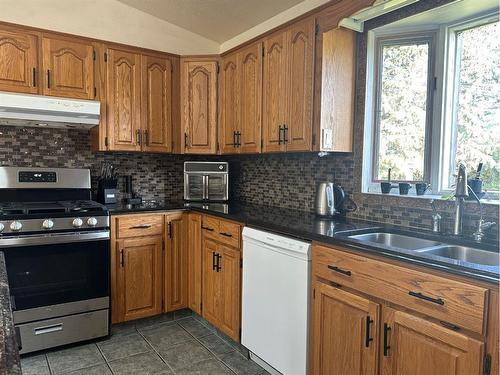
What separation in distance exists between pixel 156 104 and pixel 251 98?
85 cm

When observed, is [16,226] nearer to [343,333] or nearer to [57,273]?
[57,273]

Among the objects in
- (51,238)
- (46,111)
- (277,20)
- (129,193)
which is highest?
(277,20)

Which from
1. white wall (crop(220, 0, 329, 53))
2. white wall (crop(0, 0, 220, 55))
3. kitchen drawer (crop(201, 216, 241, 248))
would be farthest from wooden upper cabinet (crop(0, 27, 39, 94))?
white wall (crop(220, 0, 329, 53))

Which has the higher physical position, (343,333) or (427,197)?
(427,197)

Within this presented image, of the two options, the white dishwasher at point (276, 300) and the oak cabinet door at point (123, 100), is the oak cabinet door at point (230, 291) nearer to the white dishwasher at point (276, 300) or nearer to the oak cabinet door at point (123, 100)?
the white dishwasher at point (276, 300)

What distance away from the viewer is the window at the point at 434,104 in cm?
194

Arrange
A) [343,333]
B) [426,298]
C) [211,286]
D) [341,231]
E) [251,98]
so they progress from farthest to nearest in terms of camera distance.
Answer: [251,98] < [211,286] < [341,231] < [343,333] < [426,298]

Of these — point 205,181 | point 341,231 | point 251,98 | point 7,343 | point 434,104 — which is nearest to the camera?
point 7,343

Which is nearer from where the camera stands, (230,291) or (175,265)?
(230,291)

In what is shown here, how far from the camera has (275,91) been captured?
2.60 meters

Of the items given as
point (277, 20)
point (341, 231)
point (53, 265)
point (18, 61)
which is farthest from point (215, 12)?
point (53, 265)

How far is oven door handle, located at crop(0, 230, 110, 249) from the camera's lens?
2.32m

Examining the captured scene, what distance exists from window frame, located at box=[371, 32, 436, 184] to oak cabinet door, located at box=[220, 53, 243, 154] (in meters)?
1.08

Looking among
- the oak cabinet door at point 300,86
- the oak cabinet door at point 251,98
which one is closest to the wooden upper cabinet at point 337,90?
the oak cabinet door at point 300,86
